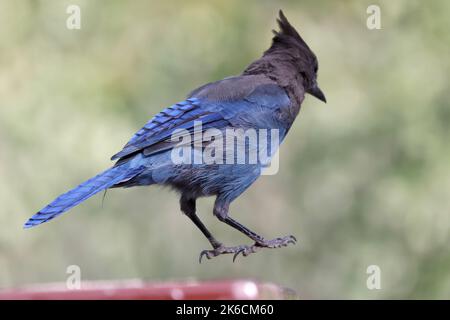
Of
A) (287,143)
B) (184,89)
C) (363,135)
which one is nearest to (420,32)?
(363,135)

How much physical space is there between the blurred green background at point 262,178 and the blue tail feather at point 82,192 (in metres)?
1.90

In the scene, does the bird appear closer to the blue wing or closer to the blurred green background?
the blue wing

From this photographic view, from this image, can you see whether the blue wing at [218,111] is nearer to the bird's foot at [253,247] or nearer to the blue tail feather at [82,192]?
the blue tail feather at [82,192]

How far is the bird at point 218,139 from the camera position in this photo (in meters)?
4.32

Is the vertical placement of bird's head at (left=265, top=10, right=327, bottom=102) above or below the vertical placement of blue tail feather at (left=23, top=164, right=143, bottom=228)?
above

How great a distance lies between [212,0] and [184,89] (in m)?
0.79

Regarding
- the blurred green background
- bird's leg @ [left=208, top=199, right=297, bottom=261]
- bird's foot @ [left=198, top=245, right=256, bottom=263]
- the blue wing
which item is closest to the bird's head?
the blue wing

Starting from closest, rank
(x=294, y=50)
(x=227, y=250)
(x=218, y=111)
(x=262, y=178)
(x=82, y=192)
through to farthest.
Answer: (x=82, y=192), (x=227, y=250), (x=218, y=111), (x=294, y=50), (x=262, y=178)

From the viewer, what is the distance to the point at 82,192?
3.93 meters

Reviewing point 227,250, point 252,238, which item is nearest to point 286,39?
point 252,238

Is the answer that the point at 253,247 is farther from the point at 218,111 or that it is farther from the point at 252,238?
the point at 218,111

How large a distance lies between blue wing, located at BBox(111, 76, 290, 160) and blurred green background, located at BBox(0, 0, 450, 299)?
1578 mm

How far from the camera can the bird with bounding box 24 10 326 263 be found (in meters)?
4.32

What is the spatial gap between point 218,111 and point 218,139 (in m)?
0.20
